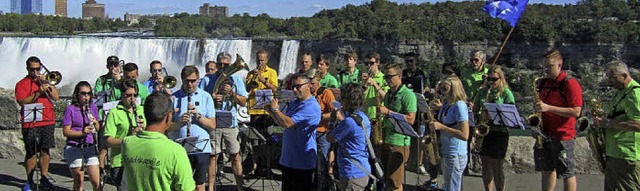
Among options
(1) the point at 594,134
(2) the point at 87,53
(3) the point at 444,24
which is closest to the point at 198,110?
(1) the point at 594,134

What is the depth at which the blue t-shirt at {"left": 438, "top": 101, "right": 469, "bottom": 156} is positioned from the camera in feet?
22.5

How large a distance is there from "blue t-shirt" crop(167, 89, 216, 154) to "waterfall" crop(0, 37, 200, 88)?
45.5m

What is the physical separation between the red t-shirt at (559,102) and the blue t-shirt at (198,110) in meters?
3.13

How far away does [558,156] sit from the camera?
23.4ft

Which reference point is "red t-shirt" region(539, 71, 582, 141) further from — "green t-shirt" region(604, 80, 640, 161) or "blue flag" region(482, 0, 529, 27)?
"blue flag" region(482, 0, 529, 27)

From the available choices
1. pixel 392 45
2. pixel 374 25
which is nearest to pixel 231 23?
pixel 374 25

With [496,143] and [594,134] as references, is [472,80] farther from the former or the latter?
[594,134]

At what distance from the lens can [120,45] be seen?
5606cm

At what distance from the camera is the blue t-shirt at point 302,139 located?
21.7 feet

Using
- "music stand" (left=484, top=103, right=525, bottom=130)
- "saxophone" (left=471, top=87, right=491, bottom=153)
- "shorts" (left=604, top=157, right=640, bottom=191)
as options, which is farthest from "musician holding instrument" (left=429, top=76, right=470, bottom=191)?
"shorts" (left=604, top=157, right=640, bottom=191)

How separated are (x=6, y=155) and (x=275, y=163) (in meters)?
4.05

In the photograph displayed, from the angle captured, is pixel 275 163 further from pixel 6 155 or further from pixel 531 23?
pixel 531 23

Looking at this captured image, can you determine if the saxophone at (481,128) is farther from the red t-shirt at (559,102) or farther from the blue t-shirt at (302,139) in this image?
the blue t-shirt at (302,139)

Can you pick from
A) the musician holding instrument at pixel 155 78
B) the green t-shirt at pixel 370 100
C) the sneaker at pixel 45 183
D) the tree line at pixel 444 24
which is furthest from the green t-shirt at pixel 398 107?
the tree line at pixel 444 24
